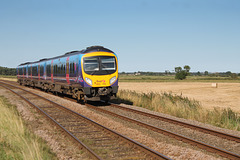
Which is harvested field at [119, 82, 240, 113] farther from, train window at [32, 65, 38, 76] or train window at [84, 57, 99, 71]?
train window at [32, 65, 38, 76]

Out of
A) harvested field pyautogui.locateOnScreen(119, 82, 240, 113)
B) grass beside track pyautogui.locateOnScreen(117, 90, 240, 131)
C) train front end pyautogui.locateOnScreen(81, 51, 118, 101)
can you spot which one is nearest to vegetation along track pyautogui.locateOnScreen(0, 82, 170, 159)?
train front end pyautogui.locateOnScreen(81, 51, 118, 101)

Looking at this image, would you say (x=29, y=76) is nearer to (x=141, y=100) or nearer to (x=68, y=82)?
(x=68, y=82)

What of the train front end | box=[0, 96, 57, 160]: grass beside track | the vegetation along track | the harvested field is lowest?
the harvested field

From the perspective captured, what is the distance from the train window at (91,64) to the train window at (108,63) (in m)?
0.39

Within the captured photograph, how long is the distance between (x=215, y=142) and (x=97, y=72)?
355 inches

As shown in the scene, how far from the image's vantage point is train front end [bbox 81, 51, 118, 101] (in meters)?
15.6

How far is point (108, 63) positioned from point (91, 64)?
3.68 feet

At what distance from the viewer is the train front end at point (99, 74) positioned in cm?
1564

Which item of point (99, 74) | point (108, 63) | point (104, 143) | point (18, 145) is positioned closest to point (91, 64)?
point (99, 74)

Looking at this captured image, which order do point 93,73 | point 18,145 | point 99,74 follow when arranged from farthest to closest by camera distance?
point 99,74
point 93,73
point 18,145

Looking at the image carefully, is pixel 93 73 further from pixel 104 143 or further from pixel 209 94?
pixel 209 94

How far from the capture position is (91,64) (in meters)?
15.8

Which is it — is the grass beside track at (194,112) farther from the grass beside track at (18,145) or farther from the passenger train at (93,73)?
the grass beside track at (18,145)

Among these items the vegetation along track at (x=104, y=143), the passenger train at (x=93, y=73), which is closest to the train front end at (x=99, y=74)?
the passenger train at (x=93, y=73)
